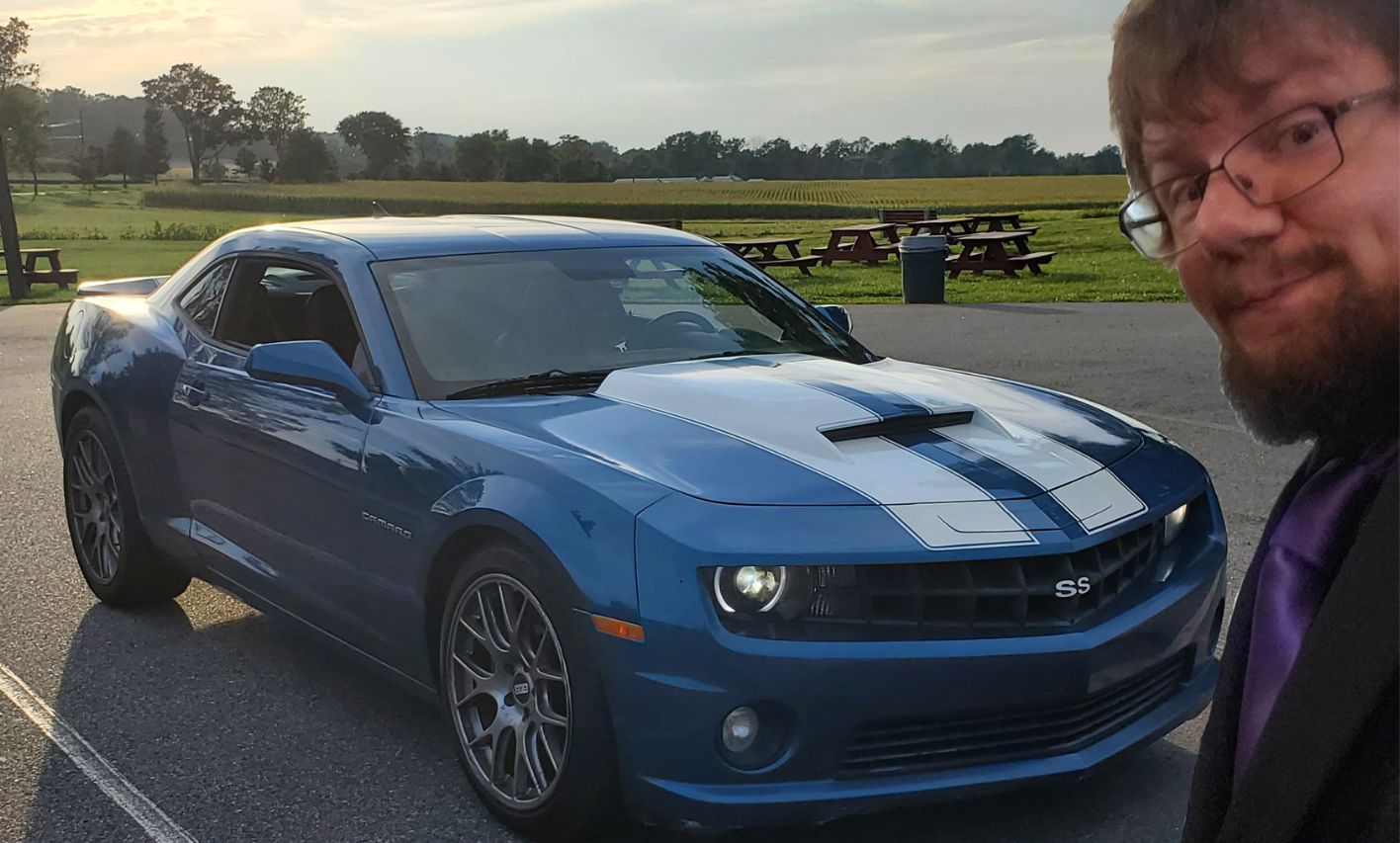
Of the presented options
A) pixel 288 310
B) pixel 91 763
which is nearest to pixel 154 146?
pixel 288 310

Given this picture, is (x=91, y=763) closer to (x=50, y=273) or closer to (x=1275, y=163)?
(x=1275, y=163)

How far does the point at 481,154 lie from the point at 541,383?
79406 millimetres

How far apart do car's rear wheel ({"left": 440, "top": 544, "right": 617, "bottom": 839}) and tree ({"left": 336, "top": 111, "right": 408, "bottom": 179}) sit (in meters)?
78.4

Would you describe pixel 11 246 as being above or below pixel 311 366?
below

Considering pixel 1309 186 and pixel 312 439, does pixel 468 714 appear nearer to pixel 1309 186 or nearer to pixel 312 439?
pixel 312 439

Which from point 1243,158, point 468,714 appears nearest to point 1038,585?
point 468,714

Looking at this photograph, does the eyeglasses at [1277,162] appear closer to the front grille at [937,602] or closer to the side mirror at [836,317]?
the front grille at [937,602]

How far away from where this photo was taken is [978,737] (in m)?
3.30

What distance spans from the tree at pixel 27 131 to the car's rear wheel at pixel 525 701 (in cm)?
7723

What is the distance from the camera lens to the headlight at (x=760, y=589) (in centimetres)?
320

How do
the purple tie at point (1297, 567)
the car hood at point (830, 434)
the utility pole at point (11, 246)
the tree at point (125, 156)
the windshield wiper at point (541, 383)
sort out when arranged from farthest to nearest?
the tree at point (125, 156), the utility pole at point (11, 246), the windshield wiper at point (541, 383), the car hood at point (830, 434), the purple tie at point (1297, 567)

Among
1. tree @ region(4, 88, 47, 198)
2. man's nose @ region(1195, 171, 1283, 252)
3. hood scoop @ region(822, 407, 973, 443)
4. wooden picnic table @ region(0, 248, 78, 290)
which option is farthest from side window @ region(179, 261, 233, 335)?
tree @ region(4, 88, 47, 198)

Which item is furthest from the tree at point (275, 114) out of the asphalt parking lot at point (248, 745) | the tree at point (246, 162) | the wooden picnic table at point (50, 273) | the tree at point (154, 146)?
the asphalt parking lot at point (248, 745)

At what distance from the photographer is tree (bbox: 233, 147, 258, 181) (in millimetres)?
82625
